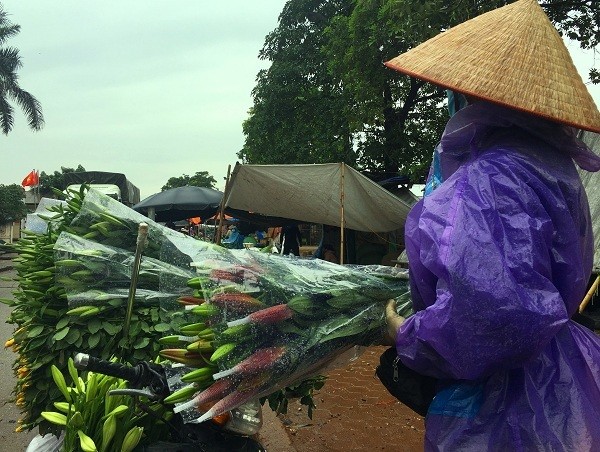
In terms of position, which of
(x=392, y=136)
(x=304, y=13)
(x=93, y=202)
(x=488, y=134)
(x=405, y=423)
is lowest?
(x=405, y=423)

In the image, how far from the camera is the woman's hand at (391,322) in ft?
4.91

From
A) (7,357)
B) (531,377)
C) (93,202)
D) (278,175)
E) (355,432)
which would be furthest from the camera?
(278,175)

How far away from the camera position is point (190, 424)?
1.82 meters

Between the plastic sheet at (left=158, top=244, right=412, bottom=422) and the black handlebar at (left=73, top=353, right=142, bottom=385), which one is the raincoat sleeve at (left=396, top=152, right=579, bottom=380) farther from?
the black handlebar at (left=73, top=353, right=142, bottom=385)

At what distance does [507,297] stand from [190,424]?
3.48 ft

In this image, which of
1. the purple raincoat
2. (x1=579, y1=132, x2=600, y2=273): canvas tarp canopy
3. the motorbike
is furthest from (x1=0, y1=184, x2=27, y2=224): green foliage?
the purple raincoat

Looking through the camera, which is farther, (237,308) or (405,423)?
(405,423)

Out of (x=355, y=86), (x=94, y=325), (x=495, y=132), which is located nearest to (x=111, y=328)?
(x=94, y=325)

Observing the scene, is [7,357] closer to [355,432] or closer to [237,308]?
[355,432]

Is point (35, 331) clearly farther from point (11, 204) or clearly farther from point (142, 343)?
point (11, 204)

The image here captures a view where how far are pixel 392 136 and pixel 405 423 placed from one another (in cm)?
1066

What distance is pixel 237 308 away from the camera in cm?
152

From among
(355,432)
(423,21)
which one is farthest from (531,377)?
(423,21)

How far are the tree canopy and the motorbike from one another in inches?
240
